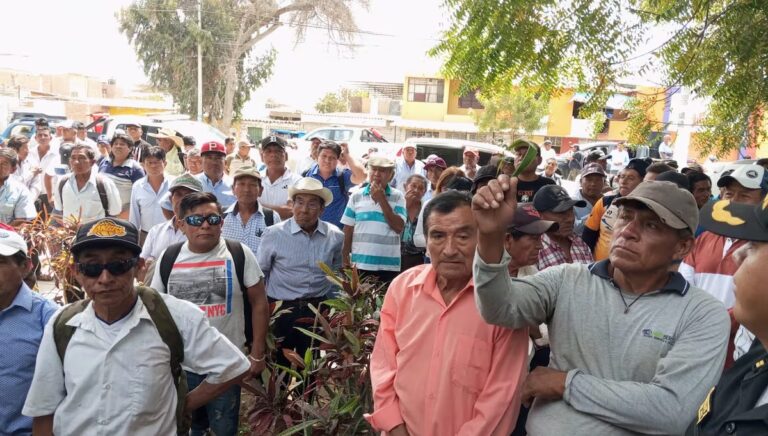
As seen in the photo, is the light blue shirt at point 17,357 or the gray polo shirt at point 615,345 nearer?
the gray polo shirt at point 615,345

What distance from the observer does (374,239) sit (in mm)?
5363

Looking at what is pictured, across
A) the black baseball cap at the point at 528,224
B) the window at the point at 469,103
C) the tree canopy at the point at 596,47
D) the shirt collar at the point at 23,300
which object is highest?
the window at the point at 469,103

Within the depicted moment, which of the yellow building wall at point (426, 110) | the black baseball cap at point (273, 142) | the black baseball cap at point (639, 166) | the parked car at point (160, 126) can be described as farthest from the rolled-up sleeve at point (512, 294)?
the yellow building wall at point (426, 110)

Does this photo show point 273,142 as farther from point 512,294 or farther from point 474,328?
point 512,294

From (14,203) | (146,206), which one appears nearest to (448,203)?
(146,206)

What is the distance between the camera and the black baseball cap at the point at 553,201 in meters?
3.60

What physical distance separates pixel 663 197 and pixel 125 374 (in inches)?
81.5

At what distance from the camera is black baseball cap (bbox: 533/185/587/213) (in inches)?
142

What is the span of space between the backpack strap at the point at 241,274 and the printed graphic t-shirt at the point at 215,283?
0.06 ft

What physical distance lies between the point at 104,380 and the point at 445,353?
4.30ft

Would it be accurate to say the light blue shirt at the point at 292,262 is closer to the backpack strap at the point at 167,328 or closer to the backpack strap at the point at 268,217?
the backpack strap at the point at 268,217

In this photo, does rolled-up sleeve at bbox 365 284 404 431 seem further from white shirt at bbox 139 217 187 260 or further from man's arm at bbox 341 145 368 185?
man's arm at bbox 341 145 368 185

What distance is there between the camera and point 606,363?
1908 millimetres

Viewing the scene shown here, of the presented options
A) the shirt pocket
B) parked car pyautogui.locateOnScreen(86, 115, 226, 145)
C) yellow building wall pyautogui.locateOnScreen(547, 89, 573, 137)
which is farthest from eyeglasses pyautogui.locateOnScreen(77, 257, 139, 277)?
yellow building wall pyautogui.locateOnScreen(547, 89, 573, 137)
